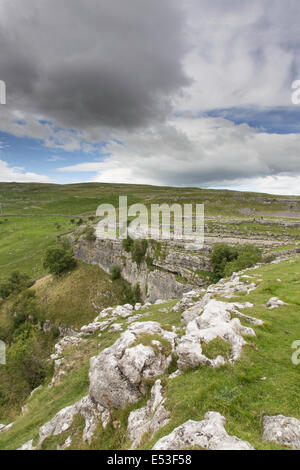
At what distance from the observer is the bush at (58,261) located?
6213 cm

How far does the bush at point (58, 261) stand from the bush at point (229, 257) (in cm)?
4724

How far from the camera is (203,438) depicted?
5.75 metres

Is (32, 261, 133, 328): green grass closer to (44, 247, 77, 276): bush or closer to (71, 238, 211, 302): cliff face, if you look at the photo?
(44, 247, 77, 276): bush

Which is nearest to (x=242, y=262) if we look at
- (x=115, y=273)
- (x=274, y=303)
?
(x=274, y=303)

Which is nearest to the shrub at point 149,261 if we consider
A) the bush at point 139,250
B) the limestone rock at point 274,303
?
the bush at point 139,250

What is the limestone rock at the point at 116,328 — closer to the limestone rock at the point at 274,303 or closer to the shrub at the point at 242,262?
the limestone rock at the point at 274,303

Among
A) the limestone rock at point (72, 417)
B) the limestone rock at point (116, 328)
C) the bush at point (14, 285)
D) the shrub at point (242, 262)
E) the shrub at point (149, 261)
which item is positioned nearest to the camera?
the limestone rock at point (72, 417)

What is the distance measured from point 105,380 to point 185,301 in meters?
14.5

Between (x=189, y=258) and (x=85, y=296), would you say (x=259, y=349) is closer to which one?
(x=189, y=258)

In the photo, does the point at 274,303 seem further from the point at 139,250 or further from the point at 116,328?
the point at 139,250

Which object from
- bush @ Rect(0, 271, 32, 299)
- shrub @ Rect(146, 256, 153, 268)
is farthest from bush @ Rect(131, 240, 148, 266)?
bush @ Rect(0, 271, 32, 299)

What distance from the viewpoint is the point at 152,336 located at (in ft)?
38.5

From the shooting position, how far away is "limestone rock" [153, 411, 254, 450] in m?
5.49

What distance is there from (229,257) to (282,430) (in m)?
30.9
